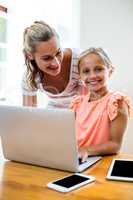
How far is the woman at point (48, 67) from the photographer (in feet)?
4.42

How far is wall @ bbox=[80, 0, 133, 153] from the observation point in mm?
2600

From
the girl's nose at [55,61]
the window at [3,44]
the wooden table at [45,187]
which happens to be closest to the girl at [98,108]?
the girl's nose at [55,61]

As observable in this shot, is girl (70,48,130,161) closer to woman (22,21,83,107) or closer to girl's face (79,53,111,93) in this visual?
girl's face (79,53,111,93)

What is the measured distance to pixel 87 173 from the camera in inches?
37.3

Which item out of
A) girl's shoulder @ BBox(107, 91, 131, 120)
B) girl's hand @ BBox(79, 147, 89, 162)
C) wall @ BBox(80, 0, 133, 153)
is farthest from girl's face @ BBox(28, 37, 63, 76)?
wall @ BBox(80, 0, 133, 153)

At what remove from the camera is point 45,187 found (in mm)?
839

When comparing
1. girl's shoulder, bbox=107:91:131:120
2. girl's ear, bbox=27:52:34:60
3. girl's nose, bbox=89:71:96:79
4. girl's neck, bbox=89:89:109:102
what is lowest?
girl's shoulder, bbox=107:91:131:120

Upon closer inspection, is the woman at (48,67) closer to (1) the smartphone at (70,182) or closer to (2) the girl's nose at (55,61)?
(2) the girl's nose at (55,61)

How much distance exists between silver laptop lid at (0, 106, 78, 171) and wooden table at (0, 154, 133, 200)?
0.13 ft

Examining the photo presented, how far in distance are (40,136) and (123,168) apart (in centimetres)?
30

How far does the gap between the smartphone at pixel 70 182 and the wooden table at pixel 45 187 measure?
15 mm

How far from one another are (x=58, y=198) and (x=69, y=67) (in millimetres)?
943

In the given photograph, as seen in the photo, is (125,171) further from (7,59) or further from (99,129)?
(7,59)

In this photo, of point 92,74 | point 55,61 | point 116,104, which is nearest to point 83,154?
point 116,104
